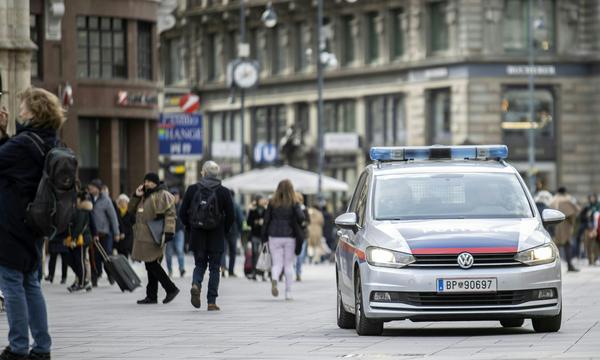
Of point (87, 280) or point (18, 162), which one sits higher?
point (18, 162)

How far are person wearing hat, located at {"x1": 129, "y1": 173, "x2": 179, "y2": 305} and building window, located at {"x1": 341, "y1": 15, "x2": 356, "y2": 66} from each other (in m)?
53.7

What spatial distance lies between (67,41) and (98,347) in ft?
114

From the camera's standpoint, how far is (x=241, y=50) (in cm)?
6450

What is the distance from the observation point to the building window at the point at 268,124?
Result: 85.5 metres

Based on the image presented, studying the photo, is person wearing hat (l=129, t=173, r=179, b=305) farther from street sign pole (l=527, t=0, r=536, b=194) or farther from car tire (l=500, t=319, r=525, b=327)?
street sign pole (l=527, t=0, r=536, b=194)

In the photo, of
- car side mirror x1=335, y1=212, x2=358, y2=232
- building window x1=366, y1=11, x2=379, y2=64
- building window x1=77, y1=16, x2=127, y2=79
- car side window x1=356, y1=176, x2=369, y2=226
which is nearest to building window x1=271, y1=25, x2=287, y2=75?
building window x1=366, y1=11, x2=379, y2=64

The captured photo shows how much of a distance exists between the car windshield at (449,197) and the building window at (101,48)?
111 feet

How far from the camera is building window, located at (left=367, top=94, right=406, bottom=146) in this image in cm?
7738

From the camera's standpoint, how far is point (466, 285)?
17.2 metres

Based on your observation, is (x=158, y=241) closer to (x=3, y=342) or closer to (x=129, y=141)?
(x=3, y=342)

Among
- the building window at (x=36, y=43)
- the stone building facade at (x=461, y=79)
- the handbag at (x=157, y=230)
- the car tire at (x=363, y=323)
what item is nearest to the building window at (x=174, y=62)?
the stone building facade at (x=461, y=79)

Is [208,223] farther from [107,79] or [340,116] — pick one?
[340,116]

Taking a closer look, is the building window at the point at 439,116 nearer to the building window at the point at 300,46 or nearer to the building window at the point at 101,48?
the building window at the point at 300,46

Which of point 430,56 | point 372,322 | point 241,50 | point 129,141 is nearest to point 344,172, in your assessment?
point 430,56
